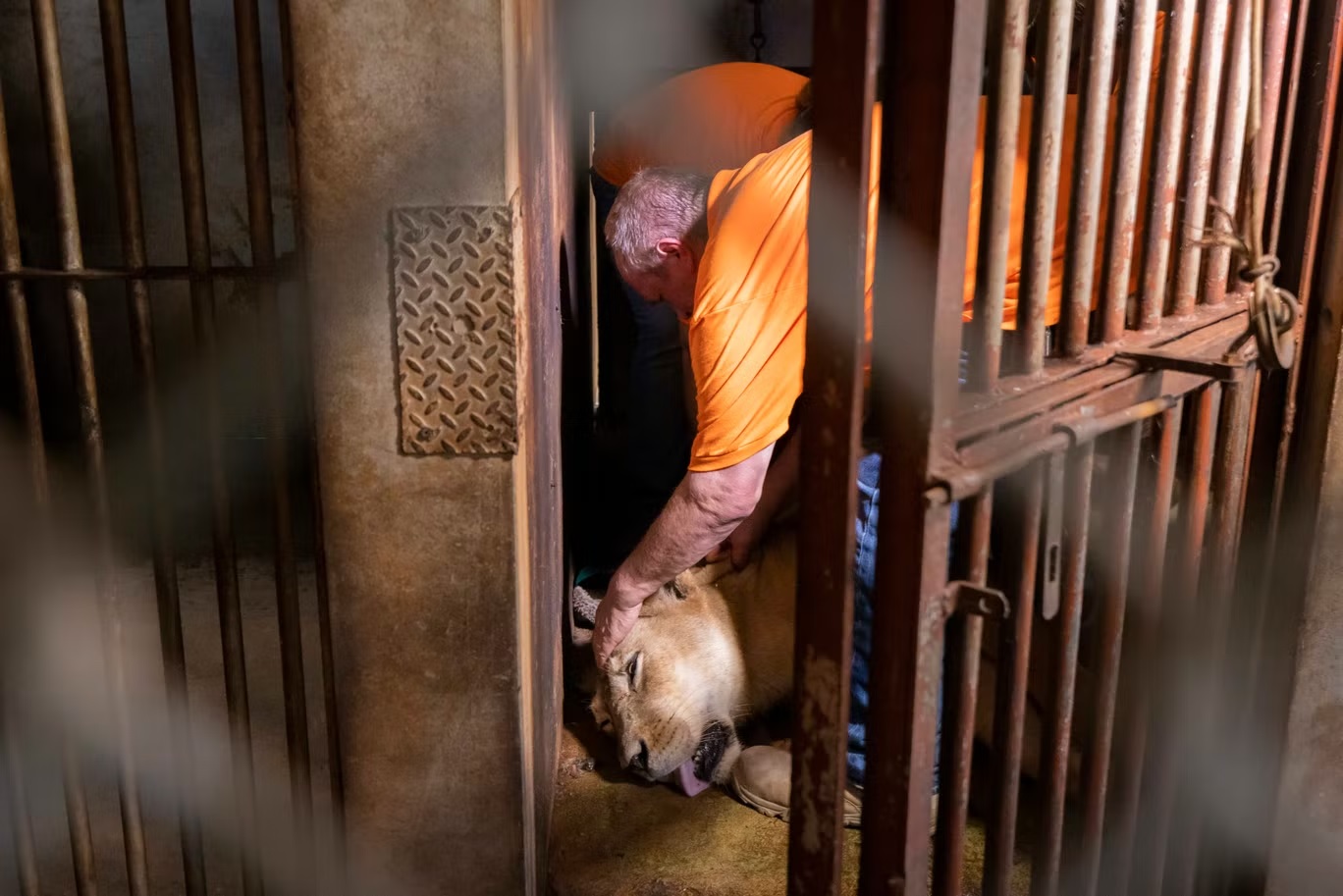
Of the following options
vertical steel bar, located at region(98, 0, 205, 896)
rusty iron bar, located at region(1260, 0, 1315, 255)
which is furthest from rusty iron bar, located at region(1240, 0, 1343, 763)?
vertical steel bar, located at region(98, 0, 205, 896)

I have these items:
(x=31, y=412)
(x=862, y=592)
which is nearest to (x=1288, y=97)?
(x=862, y=592)

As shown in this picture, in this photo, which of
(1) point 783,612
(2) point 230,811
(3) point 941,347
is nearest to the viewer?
(3) point 941,347

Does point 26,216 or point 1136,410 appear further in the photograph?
point 26,216

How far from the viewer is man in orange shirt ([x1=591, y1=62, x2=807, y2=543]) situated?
3686 millimetres

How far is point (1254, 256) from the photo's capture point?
1411 millimetres

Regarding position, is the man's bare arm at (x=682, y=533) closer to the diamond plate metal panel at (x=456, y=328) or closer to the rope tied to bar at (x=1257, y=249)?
the diamond plate metal panel at (x=456, y=328)

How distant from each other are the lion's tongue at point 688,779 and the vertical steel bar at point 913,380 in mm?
1659

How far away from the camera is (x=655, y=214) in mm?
2781

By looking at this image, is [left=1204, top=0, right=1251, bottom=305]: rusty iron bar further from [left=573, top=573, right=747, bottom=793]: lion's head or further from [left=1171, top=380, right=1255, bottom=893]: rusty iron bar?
[left=573, top=573, right=747, bottom=793]: lion's head

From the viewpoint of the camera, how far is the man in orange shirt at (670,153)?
3.69 m

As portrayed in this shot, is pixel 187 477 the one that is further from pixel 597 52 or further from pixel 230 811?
pixel 597 52

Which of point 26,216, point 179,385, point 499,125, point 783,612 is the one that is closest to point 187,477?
point 179,385

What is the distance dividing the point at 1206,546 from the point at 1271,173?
576 mm

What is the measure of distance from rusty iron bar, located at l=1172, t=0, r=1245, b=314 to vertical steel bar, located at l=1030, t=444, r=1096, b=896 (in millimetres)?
311
